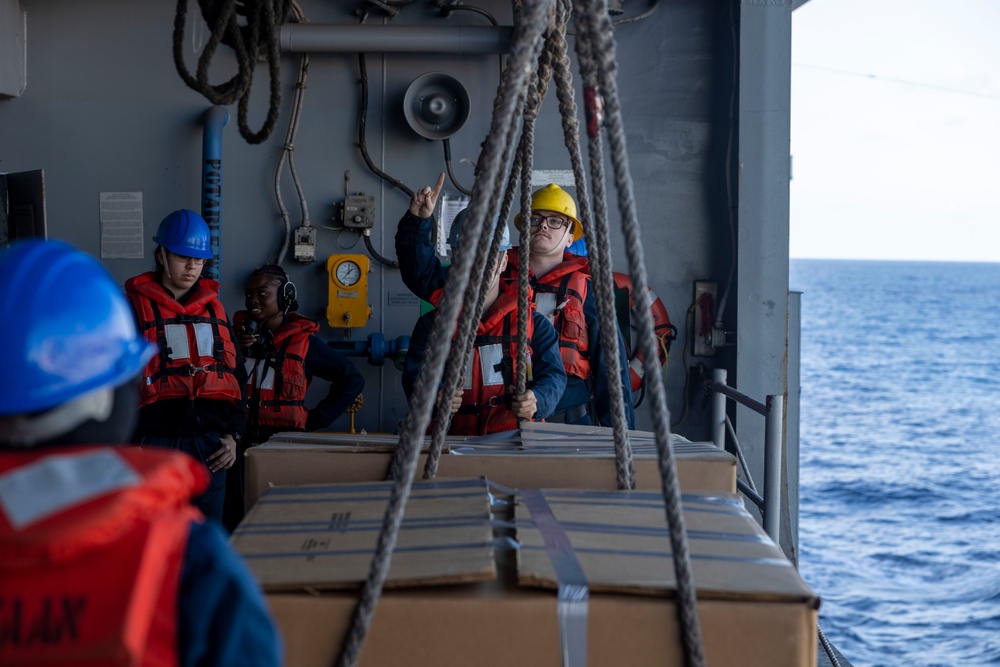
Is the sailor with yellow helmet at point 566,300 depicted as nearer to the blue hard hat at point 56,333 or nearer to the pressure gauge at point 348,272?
the pressure gauge at point 348,272

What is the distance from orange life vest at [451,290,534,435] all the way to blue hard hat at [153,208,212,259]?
130cm

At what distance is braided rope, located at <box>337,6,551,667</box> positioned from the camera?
145 centimetres

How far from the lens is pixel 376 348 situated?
5168 mm

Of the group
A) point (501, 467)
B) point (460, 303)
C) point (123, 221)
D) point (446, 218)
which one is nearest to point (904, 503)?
Answer: point (446, 218)

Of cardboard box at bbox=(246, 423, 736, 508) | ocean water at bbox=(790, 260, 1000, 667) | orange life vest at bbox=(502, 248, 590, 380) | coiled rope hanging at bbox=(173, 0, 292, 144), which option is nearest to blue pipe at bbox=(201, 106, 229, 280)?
orange life vest at bbox=(502, 248, 590, 380)

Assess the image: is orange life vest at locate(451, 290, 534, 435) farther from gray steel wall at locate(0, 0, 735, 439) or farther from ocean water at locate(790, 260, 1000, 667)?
ocean water at locate(790, 260, 1000, 667)

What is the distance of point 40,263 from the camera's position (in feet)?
3.66

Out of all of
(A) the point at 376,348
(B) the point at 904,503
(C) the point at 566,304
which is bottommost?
(B) the point at 904,503

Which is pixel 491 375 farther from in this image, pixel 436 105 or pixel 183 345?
pixel 436 105

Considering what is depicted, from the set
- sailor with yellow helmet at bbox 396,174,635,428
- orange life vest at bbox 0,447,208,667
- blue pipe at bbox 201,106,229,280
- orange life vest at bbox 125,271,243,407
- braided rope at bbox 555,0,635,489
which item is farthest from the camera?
blue pipe at bbox 201,106,229,280

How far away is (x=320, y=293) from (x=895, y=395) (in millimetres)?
27007

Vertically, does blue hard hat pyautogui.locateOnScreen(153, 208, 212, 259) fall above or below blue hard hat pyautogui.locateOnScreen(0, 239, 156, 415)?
above

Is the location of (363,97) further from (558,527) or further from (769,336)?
(558,527)

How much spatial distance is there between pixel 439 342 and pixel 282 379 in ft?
10.2
